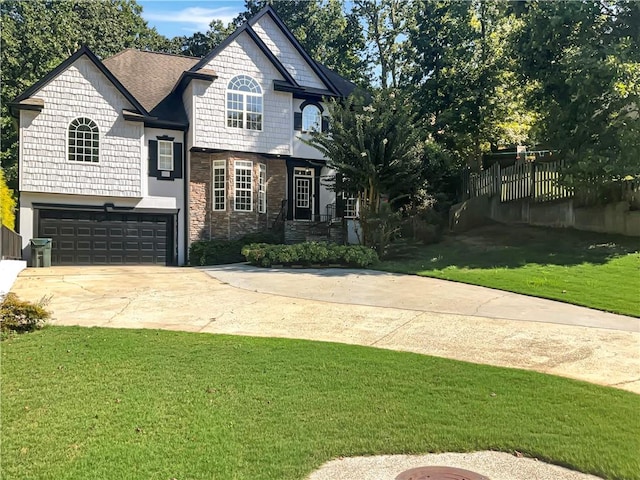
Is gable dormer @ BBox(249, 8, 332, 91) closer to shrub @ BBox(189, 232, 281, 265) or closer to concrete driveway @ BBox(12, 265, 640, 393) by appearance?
shrub @ BBox(189, 232, 281, 265)

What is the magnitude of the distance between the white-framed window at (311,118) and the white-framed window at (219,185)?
4.37m

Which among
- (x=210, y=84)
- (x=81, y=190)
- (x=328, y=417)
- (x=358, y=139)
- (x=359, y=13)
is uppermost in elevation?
(x=359, y=13)

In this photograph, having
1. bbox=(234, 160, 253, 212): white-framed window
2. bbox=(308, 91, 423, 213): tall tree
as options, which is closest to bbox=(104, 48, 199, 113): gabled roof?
bbox=(234, 160, 253, 212): white-framed window

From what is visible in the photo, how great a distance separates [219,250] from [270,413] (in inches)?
620

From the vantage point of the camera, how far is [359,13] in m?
34.4

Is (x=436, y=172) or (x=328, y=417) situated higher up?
(x=436, y=172)

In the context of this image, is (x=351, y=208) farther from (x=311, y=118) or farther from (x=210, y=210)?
(x=210, y=210)

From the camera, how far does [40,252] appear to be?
1847 centimetres

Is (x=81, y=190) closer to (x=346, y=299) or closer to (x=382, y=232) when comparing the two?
(x=382, y=232)

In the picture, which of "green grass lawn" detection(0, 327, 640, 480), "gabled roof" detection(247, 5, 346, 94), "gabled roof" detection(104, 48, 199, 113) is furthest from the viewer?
"gabled roof" detection(247, 5, 346, 94)

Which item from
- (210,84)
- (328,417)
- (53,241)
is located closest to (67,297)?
(328,417)

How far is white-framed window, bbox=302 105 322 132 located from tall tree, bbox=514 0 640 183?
9.09m

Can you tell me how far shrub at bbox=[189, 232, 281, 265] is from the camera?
20.1m

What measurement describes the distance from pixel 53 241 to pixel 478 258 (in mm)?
15463
